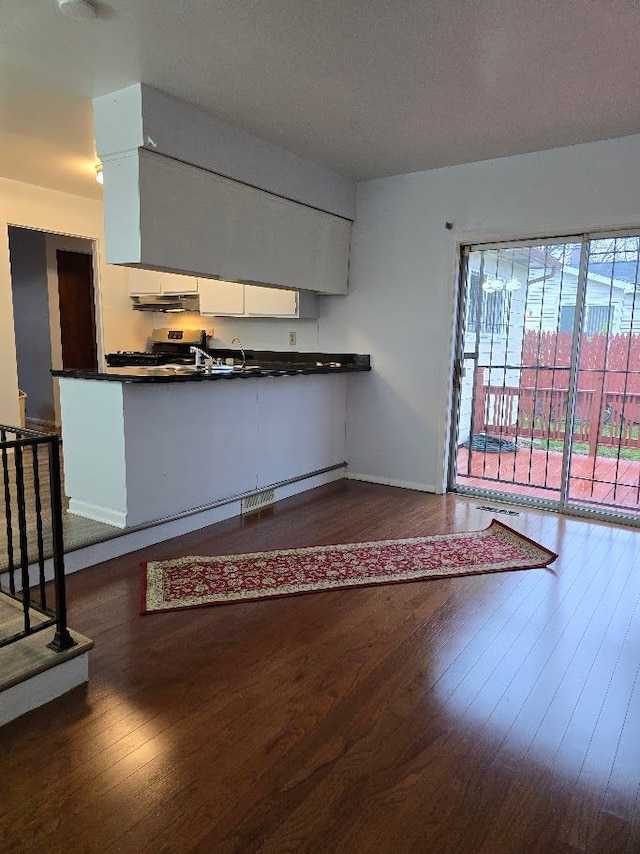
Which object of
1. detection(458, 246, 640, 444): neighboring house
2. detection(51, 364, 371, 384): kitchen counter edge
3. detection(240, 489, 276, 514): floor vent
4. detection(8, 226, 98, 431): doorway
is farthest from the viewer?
detection(8, 226, 98, 431): doorway

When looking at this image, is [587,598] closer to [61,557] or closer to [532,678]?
[532,678]

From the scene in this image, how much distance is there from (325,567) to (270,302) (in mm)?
2835

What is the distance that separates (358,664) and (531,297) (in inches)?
127

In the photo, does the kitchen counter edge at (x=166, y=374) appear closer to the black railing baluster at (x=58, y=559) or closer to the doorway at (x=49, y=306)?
the black railing baluster at (x=58, y=559)

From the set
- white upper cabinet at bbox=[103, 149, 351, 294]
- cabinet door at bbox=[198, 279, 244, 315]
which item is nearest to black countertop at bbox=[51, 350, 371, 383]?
cabinet door at bbox=[198, 279, 244, 315]

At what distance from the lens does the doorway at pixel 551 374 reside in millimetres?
4059

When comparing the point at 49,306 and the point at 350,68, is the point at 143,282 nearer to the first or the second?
the point at 49,306

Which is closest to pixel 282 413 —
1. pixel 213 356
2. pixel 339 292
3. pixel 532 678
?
pixel 339 292

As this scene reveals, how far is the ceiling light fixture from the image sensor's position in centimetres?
232

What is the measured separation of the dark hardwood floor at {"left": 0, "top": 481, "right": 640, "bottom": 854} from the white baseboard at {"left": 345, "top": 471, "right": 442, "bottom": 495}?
1821 mm

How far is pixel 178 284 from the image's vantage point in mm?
5844

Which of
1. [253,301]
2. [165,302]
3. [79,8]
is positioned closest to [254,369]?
[253,301]

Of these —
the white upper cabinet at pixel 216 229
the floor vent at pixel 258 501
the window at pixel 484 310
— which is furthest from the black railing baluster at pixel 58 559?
the window at pixel 484 310

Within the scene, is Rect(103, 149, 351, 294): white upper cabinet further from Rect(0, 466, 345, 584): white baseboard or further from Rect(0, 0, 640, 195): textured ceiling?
Rect(0, 466, 345, 584): white baseboard
